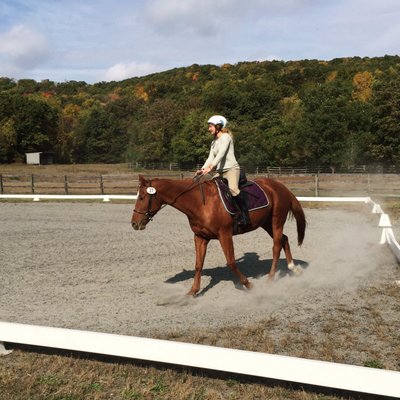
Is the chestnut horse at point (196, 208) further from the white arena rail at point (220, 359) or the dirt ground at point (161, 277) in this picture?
the white arena rail at point (220, 359)

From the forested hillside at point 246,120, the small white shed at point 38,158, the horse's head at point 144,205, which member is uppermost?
the forested hillside at point 246,120

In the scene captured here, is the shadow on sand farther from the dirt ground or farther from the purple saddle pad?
the purple saddle pad

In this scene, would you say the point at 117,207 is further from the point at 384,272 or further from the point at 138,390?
the point at 138,390

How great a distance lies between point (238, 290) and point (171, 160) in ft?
190

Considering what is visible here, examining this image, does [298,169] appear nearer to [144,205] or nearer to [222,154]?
[222,154]

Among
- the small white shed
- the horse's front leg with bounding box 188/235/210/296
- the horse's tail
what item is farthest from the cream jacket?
the small white shed

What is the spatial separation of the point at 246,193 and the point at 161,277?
2.20m

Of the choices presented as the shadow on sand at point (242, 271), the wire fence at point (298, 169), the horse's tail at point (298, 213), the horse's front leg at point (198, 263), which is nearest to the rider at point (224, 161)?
the horse's front leg at point (198, 263)

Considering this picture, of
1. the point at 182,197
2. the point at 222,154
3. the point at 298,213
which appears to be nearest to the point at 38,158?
the point at 298,213

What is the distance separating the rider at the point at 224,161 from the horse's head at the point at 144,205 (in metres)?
0.74

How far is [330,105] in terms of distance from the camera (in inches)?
1970

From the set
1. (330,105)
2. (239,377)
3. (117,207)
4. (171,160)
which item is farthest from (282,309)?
(171,160)

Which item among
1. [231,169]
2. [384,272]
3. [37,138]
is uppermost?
[37,138]

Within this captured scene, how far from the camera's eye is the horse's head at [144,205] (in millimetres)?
6164
